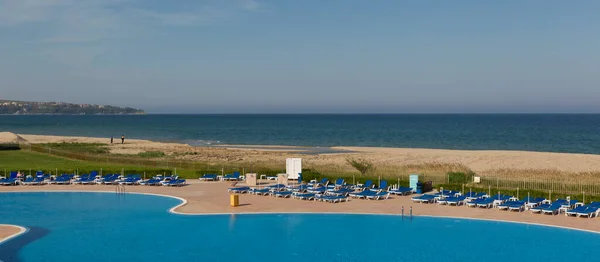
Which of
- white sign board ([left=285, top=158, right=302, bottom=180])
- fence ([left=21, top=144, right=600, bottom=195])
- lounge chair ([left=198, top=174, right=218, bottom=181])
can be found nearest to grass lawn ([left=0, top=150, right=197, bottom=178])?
fence ([left=21, top=144, right=600, bottom=195])

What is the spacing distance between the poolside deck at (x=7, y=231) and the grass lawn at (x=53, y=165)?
13.7 metres

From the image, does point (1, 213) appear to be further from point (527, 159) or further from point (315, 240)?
point (527, 159)

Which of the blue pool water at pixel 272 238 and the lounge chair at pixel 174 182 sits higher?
the lounge chair at pixel 174 182

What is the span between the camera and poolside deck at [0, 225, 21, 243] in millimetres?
18234

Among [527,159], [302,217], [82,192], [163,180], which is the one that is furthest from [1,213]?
[527,159]

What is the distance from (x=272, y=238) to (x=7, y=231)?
8.69 meters

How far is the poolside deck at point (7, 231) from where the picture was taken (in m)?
18.2

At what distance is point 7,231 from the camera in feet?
62.2

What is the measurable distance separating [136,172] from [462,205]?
1876cm

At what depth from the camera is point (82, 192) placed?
2856 centimetres

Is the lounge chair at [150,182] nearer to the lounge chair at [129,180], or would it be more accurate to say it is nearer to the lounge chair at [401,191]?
the lounge chair at [129,180]

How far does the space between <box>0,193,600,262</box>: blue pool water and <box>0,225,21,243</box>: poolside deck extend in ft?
1.38

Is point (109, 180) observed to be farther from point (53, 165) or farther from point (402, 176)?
point (402, 176)

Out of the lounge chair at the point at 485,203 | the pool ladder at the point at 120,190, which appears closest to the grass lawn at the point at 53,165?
the pool ladder at the point at 120,190
